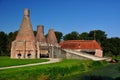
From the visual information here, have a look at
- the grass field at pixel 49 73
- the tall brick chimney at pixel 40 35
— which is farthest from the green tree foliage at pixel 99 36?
the grass field at pixel 49 73

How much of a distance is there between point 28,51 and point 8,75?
96.6 ft

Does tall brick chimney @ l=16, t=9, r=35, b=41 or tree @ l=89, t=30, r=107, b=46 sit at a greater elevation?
tree @ l=89, t=30, r=107, b=46

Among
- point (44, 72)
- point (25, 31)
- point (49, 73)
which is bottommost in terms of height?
point (49, 73)

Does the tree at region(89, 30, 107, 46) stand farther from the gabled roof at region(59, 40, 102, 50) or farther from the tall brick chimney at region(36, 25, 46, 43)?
the tall brick chimney at region(36, 25, 46, 43)

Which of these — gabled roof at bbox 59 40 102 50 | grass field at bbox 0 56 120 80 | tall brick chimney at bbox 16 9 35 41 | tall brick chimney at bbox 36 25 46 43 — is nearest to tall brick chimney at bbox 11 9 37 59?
tall brick chimney at bbox 16 9 35 41

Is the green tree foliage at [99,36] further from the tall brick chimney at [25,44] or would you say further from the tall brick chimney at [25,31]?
the tall brick chimney at [25,44]

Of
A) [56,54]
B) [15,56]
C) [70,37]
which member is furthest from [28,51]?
[70,37]

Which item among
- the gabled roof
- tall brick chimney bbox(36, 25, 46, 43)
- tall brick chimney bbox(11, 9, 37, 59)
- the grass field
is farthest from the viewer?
the gabled roof

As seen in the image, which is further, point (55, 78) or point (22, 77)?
point (55, 78)

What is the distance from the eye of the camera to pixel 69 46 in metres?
72.8

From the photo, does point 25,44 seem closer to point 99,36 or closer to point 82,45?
point 82,45

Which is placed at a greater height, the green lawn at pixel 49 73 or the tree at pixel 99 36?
the tree at pixel 99 36

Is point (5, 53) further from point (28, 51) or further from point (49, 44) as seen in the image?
point (28, 51)

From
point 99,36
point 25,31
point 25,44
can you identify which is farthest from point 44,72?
point 99,36
